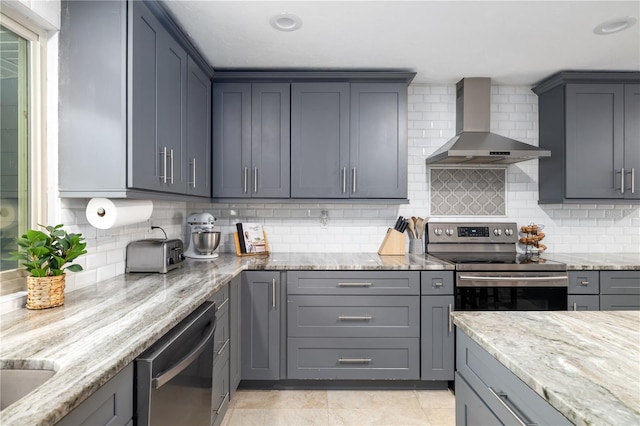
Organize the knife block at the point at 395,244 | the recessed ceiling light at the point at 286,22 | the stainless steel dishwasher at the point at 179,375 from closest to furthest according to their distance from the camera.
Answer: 1. the stainless steel dishwasher at the point at 179,375
2. the recessed ceiling light at the point at 286,22
3. the knife block at the point at 395,244

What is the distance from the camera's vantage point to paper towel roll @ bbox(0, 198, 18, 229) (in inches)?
57.7

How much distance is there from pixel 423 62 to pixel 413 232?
1.37 metres

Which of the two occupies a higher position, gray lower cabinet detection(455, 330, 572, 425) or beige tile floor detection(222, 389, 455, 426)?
gray lower cabinet detection(455, 330, 572, 425)

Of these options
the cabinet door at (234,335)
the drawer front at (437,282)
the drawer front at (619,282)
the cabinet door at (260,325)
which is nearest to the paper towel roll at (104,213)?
the cabinet door at (234,335)

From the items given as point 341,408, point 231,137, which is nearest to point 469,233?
point 341,408

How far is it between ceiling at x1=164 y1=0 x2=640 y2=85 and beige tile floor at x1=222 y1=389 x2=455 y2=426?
7.89ft

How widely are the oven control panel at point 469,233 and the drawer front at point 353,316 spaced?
824mm

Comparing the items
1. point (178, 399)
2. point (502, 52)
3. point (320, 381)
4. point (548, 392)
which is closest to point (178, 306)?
point (178, 399)

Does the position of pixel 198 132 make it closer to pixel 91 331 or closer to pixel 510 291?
pixel 91 331

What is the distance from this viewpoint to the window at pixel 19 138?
147 centimetres

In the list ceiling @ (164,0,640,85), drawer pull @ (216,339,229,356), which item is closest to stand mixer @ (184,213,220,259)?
drawer pull @ (216,339,229,356)

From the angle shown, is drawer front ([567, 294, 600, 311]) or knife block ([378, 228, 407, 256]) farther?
knife block ([378, 228, 407, 256])

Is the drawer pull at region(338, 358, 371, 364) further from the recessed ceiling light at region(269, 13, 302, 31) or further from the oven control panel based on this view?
the recessed ceiling light at region(269, 13, 302, 31)

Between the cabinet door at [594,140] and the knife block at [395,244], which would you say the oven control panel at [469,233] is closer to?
the knife block at [395,244]
